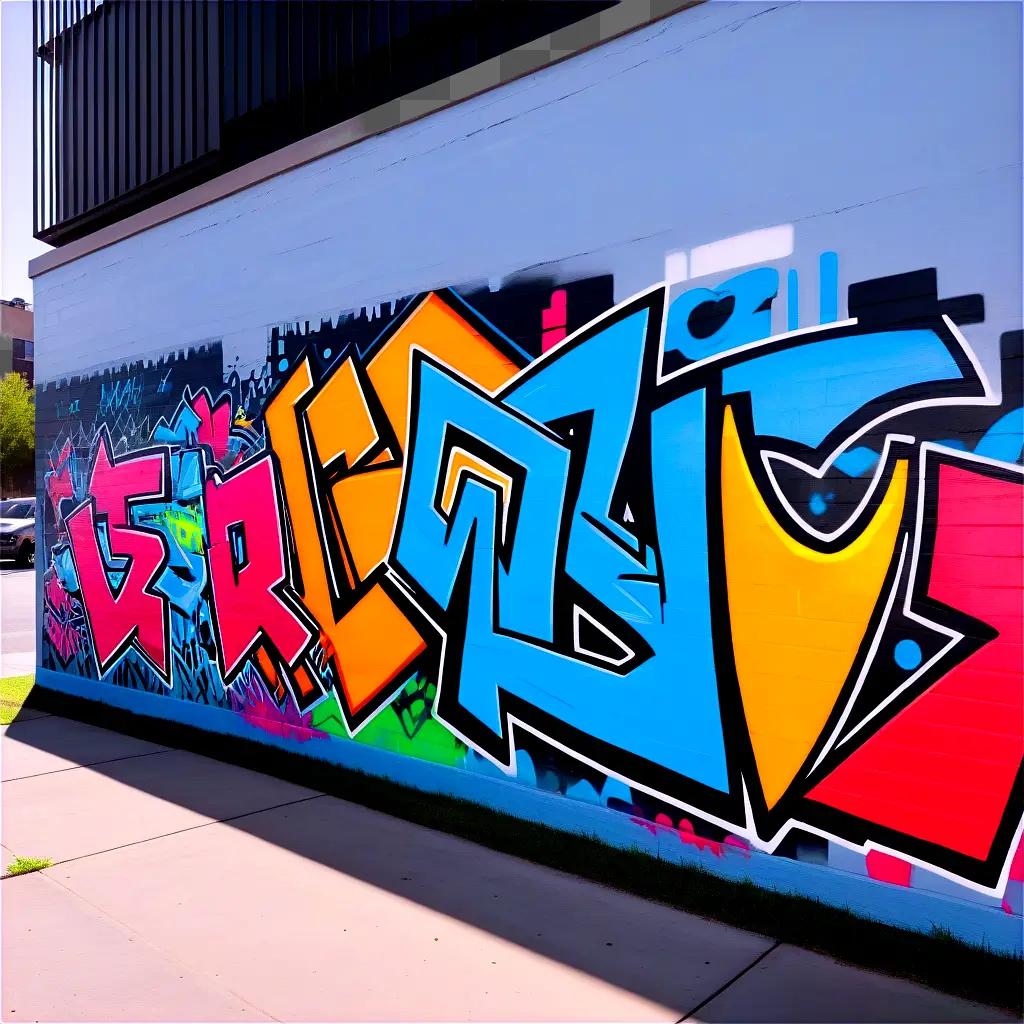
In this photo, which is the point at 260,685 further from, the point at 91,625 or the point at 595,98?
the point at 595,98

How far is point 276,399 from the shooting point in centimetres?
643

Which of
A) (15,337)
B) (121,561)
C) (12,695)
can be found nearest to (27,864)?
(121,561)

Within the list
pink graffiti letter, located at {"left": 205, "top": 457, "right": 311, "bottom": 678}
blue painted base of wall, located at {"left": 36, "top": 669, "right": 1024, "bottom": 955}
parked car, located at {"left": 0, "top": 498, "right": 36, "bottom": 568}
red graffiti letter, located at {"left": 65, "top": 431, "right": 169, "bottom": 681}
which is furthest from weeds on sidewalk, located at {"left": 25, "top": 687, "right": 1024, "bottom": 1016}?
parked car, located at {"left": 0, "top": 498, "right": 36, "bottom": 568}

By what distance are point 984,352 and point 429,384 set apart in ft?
9.95

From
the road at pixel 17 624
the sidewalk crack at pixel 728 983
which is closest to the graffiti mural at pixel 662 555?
the sidewalk crack at pixel 728 983

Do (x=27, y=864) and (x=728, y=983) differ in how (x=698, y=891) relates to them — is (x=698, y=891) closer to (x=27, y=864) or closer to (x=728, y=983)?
(x=728, y=983)

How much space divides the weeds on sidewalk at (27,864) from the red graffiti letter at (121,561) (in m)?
3.14

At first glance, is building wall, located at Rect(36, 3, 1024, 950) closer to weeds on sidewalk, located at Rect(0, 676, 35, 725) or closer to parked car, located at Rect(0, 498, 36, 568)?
weeds on sidewalk, located at Rect(0, 676, 35, 725)

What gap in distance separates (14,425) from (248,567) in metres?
38.2

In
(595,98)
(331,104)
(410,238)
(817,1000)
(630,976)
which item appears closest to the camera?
(817,1000)

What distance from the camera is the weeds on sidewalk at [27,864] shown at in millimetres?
4320

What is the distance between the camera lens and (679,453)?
13.7 feet

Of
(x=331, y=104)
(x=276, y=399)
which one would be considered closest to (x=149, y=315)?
(x=276, y=399)

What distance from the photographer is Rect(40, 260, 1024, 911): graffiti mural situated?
3373mm
